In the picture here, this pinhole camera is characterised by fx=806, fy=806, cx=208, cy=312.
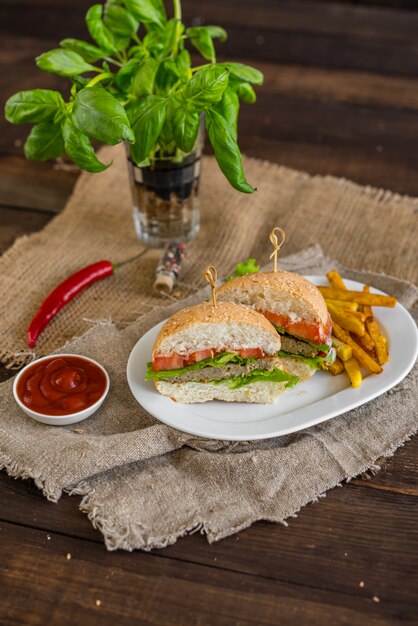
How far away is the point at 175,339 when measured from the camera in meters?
2.87

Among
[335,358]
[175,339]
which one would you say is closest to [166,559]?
[175,339]

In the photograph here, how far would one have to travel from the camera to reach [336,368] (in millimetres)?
3098

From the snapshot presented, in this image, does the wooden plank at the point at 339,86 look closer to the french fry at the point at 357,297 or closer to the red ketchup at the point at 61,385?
the french fry at the point at 357,297

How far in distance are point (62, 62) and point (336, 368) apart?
166 centimetres

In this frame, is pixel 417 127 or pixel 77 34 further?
pixel 77 34

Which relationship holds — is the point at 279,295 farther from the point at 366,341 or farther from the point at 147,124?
the point at 147,124

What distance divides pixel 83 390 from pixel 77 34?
4.24 metres

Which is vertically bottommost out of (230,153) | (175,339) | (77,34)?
(77,34)

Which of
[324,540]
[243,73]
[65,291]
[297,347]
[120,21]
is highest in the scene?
[120,21]

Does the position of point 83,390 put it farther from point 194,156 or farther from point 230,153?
point 194,156

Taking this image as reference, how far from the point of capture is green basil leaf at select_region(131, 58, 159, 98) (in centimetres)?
330

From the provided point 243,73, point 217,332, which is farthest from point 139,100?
point 217,332

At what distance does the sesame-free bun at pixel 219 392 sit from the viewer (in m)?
2.93

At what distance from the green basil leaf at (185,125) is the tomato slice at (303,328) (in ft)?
2.52
